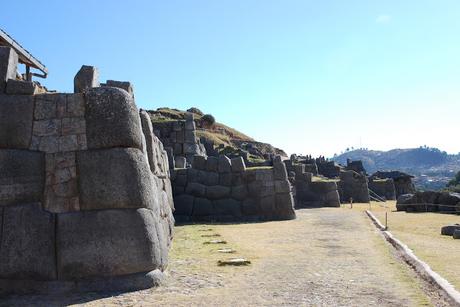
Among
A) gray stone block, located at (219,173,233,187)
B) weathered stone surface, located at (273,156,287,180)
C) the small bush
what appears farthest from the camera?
the small bush

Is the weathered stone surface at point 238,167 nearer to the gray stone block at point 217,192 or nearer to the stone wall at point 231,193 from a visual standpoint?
the stone wall at point 231,193

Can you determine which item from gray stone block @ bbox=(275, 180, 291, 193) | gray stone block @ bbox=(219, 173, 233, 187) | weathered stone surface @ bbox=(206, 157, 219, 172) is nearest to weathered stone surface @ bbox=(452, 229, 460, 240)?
gray stone block @ bbox=(275, 180, 291, 193)

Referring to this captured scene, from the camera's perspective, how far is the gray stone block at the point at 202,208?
18.7 metres

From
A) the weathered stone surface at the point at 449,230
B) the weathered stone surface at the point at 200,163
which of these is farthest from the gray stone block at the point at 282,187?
the weathered stone surface at the point at 449,230

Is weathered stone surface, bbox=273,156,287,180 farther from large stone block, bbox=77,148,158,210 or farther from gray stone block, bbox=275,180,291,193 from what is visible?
large stone block, bbox=77,148,158,210

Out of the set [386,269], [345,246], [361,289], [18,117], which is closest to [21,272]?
[18,117]

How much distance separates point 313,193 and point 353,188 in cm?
622

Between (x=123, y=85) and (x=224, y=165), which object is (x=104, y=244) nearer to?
(x=123, y=85)

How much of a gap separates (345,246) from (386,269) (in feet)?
9.42

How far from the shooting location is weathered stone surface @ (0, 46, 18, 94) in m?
7.56

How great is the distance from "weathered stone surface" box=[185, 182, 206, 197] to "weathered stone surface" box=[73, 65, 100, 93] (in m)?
10.7

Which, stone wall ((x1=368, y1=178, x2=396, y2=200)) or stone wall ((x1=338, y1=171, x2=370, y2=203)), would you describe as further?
stone wall ((x1=368, y1=178, x2=396, y2=200))

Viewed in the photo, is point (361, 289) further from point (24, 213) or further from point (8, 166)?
point (8, 166)

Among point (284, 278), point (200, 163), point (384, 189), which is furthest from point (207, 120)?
point (284, 278)
